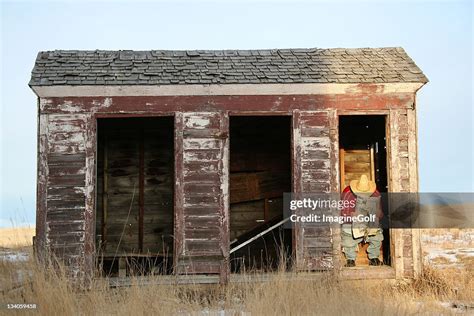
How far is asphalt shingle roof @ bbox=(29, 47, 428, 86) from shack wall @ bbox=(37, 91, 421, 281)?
305 mm

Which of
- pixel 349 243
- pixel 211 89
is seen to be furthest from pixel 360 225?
pixel 211 89

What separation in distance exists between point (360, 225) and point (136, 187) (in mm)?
4733

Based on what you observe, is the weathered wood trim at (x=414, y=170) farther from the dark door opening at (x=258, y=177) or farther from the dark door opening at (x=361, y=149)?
the dark door opening at (x=258, y=177)

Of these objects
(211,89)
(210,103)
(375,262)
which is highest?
(211,89)

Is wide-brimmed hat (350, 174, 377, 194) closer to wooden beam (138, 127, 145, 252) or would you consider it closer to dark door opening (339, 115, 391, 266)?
dark door opening (339, 115, 391, 266)

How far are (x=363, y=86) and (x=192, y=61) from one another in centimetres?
300

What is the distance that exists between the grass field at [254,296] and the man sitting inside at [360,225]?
3.05 feet

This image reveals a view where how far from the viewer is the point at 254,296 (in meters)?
6.98

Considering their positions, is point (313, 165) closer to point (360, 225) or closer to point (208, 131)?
point (360, 225)

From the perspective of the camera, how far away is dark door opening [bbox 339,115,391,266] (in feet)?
35.0

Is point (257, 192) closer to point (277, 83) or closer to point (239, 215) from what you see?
point (239, 215)

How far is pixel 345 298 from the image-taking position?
275 inches

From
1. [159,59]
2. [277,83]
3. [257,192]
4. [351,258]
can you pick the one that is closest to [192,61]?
[159,59]

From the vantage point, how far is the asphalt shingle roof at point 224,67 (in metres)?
8.67
